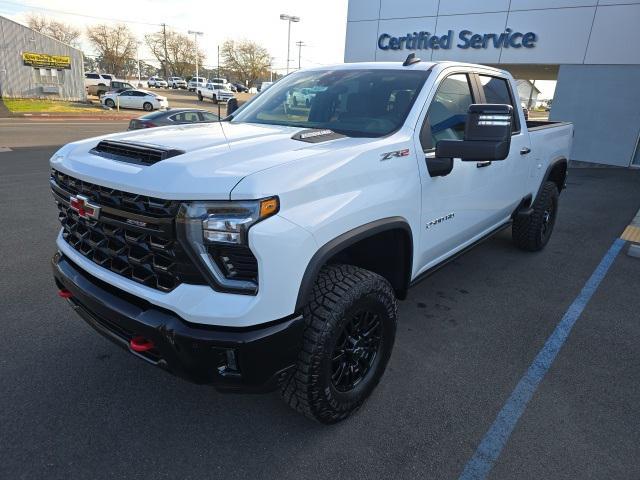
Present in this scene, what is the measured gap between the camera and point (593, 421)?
259 centimetres

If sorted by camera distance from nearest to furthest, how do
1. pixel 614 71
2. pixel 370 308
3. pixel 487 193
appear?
pixel 370 308 → pixel 487 193 → pixel 614 71

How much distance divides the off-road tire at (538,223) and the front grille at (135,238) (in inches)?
157

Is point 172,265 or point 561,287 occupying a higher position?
point 172,265

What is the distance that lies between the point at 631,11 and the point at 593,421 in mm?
14064

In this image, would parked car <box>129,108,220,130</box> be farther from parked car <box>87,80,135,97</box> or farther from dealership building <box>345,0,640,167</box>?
parked car <box>87,80,135,97</box>

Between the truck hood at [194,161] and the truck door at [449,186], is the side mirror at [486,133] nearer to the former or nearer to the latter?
the truck door at [449,186]

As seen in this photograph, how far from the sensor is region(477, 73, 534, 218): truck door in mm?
3771

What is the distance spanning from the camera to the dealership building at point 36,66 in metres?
27.8

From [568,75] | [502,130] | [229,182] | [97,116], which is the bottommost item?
[97,116]

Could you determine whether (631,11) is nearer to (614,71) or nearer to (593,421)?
(614,71)

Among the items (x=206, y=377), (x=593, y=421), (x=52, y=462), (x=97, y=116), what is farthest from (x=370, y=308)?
(x=97, y=116)

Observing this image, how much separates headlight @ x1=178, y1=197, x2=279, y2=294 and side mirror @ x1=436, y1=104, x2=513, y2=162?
49.3 inches

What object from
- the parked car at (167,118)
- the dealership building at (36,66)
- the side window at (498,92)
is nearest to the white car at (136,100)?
the dealership building at (36,66)

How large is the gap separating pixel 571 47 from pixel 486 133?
46.2 feet
